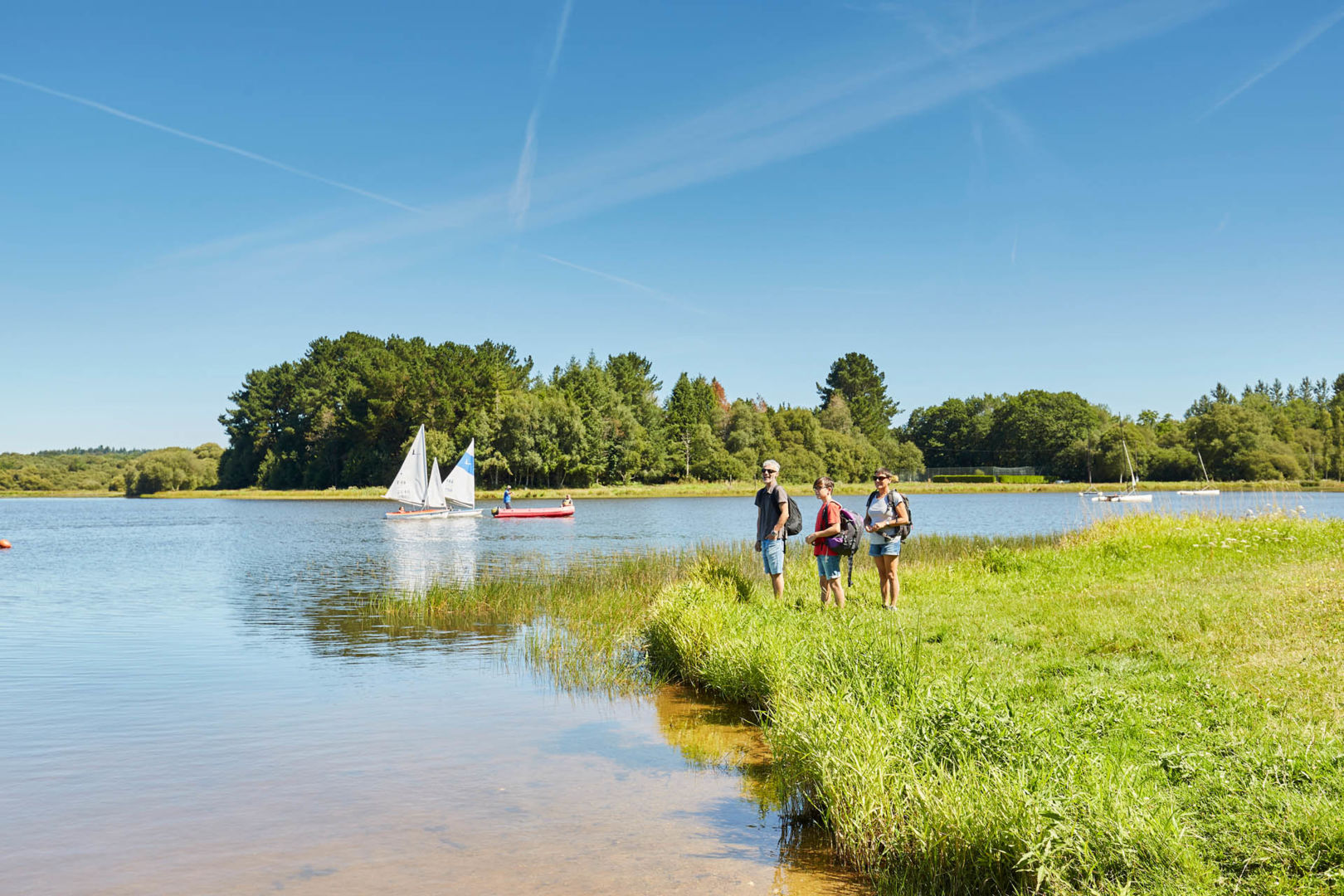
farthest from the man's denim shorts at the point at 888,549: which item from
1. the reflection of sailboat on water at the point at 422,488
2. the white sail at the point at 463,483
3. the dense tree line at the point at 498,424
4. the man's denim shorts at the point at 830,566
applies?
the dense tree line at the point at 498,424

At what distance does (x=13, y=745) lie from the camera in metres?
8.31

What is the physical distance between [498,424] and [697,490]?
20.4 meters

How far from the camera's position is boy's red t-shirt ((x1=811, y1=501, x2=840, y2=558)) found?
11180 mm

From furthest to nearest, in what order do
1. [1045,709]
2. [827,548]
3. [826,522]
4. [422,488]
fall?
[422,488], [826,522], [827,548], [1045,709]

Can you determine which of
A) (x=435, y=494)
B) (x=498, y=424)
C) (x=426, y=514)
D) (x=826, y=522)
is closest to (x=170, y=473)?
(x=498, y=424)

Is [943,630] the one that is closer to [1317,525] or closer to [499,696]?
[499,696]

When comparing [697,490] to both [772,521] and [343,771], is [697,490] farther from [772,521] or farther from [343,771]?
[343,771]

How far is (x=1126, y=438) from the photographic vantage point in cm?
10262

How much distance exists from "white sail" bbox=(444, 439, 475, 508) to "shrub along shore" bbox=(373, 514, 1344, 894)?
3754cm

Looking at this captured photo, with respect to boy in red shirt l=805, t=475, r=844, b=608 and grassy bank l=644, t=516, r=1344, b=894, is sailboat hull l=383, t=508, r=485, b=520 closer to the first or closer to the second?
grassy bank l=644, t=516, r=1344, b=894

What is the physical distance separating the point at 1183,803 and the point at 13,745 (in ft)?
32.1

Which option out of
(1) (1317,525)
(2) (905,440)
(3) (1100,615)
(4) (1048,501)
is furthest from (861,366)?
(3) (1100,615)

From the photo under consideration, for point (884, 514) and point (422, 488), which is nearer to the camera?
point (884, 514)

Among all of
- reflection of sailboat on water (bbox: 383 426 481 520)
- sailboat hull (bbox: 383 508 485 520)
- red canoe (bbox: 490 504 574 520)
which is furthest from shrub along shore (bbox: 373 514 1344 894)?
reflection of sailboat on water (bbox: 383 426 481 520)
